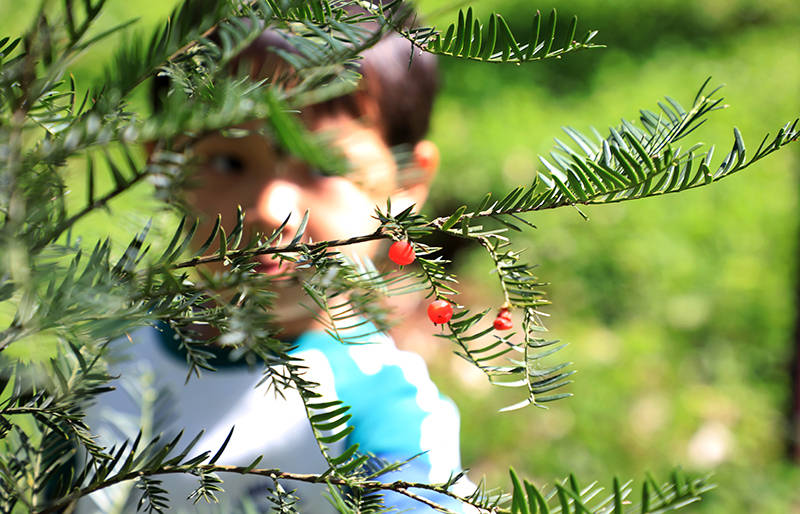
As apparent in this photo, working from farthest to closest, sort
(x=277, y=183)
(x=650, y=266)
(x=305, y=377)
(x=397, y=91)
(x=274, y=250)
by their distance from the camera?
(x=650, y=266)
(x=397, y=91)
(x=305, y=377)
(x=277, y=183)
(x=274, y=250)

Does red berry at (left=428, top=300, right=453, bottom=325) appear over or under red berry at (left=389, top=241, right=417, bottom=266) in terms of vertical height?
under

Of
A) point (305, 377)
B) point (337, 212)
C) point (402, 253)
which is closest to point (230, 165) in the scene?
point (337, 212)

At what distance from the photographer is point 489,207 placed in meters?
0.32

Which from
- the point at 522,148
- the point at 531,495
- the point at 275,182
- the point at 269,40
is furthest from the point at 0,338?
the point at 522,148

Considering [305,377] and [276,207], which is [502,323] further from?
[305,377]

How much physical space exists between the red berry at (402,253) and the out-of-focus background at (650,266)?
140cm

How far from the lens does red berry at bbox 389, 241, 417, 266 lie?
310 millimetres

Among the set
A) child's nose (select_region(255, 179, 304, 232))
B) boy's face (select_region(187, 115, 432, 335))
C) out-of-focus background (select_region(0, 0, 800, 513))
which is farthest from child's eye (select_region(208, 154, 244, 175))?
out-of-focus background (select_region(0, 0, 800, 513))

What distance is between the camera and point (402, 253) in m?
0.31

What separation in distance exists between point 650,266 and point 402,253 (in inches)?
99.5

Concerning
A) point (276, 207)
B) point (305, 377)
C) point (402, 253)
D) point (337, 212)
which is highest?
point (402, 253)

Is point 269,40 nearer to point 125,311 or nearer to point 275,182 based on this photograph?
point 275,182

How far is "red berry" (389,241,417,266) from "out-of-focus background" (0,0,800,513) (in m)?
1.40

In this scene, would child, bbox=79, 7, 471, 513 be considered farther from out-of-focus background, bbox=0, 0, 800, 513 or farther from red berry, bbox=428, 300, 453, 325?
out-of-focus background, bbox=0, 0, 800, 513
